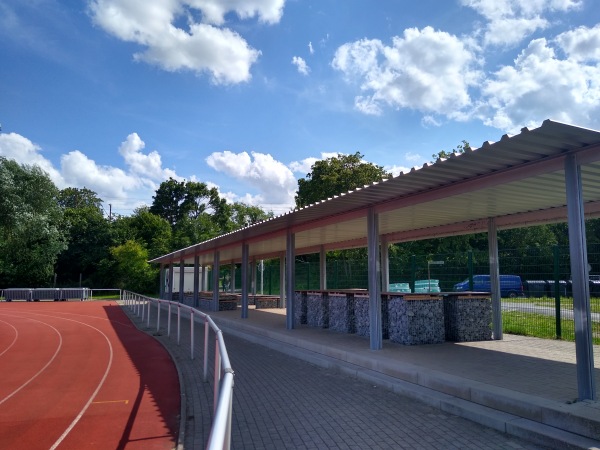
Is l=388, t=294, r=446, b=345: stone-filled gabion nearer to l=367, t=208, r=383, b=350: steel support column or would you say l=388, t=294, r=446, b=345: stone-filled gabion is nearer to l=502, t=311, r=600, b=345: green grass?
l=367, t=208, r=383, b=350: steel support column

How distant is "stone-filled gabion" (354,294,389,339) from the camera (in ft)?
35.3

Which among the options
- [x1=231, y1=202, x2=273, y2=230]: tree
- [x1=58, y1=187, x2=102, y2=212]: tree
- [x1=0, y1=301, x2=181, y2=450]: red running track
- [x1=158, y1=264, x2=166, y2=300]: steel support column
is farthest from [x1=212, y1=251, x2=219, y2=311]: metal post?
[x1=58, y1=187, x2=102, y2=212]: tree

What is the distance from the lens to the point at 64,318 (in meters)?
22.3

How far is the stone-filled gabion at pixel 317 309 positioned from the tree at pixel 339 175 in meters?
22.2

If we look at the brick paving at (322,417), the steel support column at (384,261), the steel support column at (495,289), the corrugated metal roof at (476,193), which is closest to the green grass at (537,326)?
the steel support column at (495,289)

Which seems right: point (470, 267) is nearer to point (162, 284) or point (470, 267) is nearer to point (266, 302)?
point (266, 302)

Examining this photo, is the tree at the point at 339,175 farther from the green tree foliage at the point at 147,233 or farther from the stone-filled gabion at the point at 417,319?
the stone-filled gabion at the point at 417,319

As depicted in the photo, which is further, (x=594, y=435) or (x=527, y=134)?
(x=527, y=134)

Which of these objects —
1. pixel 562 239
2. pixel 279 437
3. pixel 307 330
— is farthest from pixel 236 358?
pixel 562 239

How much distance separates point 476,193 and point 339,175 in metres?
29.2

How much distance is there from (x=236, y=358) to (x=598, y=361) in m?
7.05

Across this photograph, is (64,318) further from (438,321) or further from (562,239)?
(562,239)

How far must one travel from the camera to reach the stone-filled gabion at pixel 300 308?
46.6 feet

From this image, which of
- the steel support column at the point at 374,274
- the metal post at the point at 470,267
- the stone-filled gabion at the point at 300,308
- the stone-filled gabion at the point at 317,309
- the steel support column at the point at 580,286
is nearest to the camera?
the steel support column at the point at 580,286
